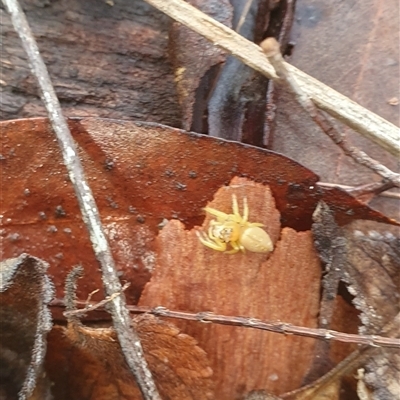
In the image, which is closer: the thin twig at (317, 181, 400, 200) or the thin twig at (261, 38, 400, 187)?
the thin twig at (261, 38, 400, 187)

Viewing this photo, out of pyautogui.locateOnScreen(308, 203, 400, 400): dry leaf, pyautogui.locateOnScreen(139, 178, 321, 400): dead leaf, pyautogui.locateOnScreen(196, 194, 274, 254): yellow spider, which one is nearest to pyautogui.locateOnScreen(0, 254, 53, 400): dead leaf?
pyautogui.locateOnScreen(139, 178, 321, 400): dead leaf

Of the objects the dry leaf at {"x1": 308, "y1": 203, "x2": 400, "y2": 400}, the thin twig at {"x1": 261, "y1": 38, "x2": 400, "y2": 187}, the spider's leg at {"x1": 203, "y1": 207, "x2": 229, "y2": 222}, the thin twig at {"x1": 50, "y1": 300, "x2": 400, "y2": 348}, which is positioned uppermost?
the thin twig at {"x1": 261, "y1": 38, "x2": 400, "y2": 187}

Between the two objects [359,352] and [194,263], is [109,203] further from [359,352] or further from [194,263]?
[359,352]

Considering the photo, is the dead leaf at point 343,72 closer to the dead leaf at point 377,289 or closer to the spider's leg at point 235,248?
the dead leaf at point 377,289

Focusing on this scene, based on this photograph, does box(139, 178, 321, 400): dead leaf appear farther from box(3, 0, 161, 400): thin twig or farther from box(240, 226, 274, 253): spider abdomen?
box(3, 0, 161, 400): thin twig

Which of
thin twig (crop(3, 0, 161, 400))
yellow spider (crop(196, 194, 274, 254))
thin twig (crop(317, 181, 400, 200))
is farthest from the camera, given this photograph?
thin twig (crop(317, 181, 400, 200))

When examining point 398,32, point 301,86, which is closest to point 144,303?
point 301,86

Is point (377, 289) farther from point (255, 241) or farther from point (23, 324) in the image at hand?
point (23, 324)

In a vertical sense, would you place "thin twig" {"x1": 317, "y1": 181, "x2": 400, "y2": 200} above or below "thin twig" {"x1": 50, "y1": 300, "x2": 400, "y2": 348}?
above
